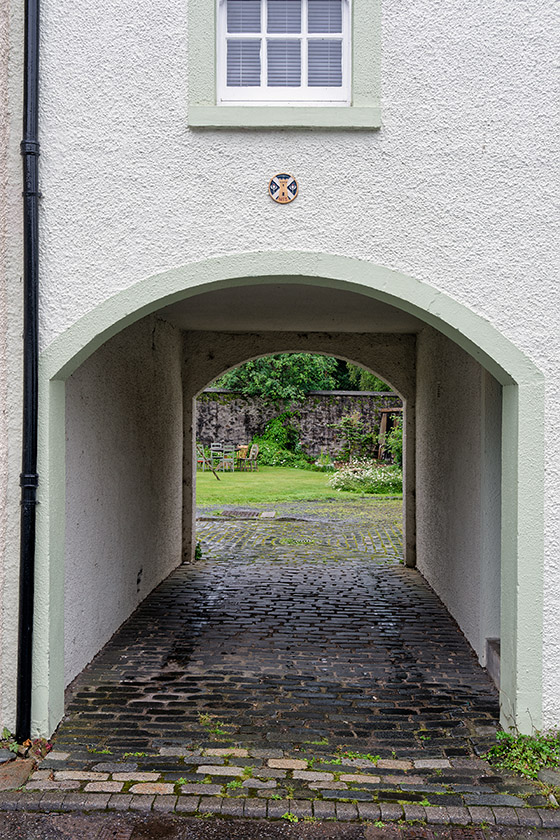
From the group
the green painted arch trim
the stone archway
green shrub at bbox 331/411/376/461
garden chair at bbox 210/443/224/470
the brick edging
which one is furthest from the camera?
green shrub at bbox 331/411/376/461

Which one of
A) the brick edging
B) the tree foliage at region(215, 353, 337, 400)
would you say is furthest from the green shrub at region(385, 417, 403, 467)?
the brick edging

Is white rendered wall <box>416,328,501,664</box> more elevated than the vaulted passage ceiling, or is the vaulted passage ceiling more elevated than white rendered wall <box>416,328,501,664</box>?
the vaulted passage ceiling

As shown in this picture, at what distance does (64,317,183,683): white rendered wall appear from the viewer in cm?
558

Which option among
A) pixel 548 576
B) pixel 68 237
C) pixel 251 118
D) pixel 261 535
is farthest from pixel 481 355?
pixel 261 535

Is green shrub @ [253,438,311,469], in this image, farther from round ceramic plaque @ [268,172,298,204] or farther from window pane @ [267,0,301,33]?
round ceramic plaque @ [268,172,298,204]

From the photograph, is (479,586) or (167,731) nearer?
(167,731)

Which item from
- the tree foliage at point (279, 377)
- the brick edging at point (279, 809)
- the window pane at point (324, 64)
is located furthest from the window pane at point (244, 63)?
the tree foliage at point (279, 377)

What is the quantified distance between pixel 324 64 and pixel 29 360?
283 centimetres

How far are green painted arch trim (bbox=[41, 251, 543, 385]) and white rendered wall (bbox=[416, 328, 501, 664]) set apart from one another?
1.46 metres

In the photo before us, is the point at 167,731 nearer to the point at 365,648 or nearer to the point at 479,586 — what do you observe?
the point at 365,648

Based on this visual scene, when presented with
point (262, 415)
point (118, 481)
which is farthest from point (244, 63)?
point (262, 415)

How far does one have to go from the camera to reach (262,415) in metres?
29.2

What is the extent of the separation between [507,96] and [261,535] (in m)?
9.26

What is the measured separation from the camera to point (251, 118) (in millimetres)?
4637
